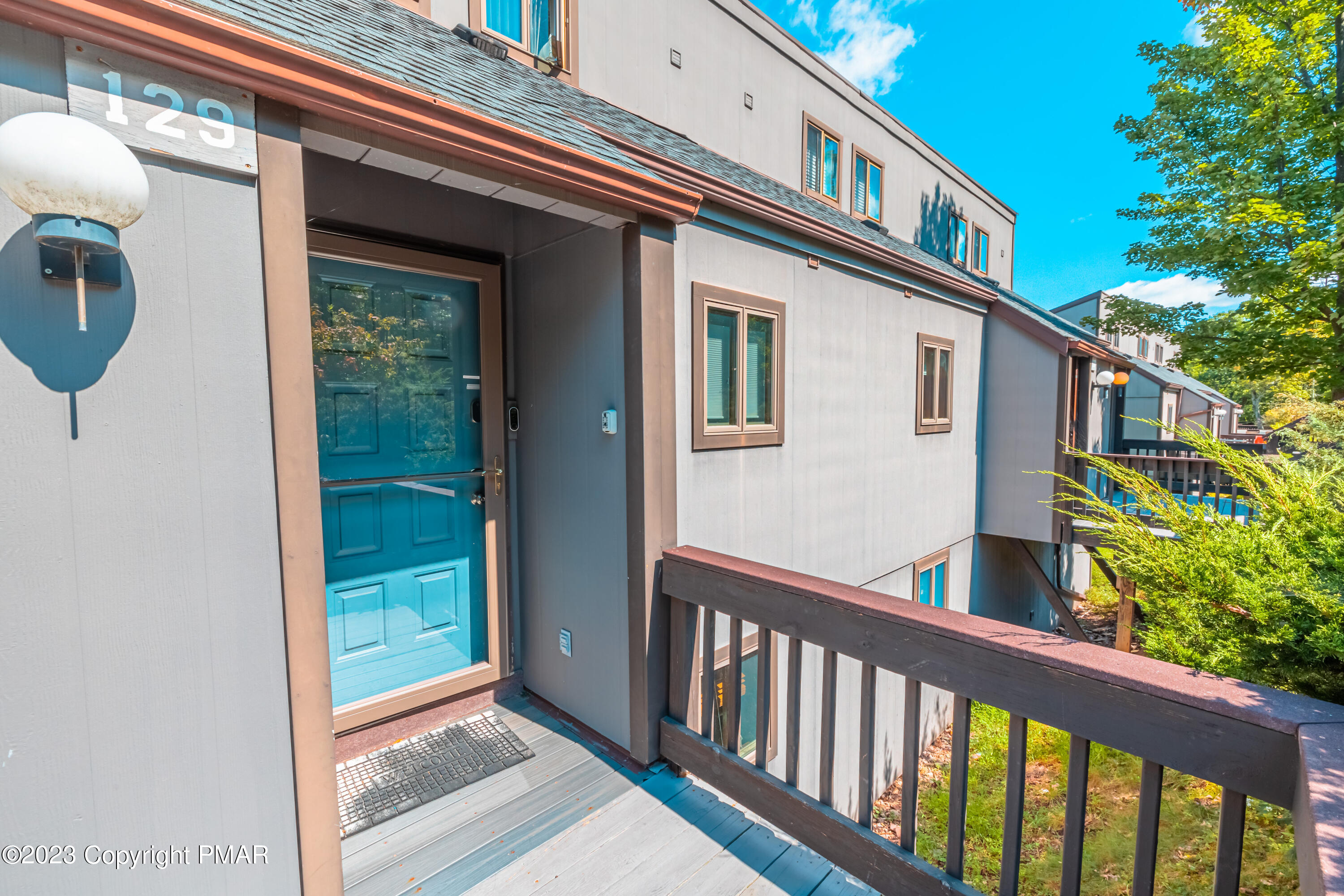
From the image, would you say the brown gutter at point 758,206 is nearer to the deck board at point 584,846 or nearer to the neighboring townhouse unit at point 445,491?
the neighboring townhouse unit at point 445,491

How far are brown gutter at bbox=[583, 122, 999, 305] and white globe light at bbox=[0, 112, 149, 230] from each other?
1.94 metres

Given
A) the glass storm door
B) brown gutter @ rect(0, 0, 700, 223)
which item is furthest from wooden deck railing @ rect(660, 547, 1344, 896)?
brown gutter @ rect(0, 0, 700, 223)

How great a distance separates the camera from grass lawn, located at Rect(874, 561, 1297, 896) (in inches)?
90.2

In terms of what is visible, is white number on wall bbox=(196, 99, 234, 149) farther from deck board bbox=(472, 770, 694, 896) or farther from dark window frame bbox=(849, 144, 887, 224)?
dark window frame bbox=(849, 144, 887, 224)

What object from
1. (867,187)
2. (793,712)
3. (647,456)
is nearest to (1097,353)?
(867,187)

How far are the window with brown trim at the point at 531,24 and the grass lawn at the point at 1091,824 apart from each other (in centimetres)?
494

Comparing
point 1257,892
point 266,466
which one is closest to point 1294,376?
point 1257,892

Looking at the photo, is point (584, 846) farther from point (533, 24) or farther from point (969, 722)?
point (533, 24)

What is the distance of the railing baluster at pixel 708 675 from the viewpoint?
7.79 feet

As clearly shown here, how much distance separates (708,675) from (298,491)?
5.36 ft

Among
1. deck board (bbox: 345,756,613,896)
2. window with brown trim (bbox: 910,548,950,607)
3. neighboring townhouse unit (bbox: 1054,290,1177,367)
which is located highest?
neighboring townhouse unit (bbox: 1054,290,1177,367)

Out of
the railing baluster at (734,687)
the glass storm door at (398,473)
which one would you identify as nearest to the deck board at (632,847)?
the railing baluster at (734,687)

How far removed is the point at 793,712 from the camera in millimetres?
2057

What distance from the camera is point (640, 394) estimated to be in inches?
96.3
